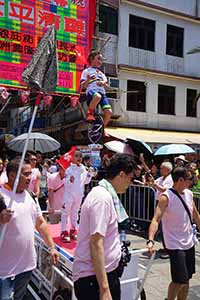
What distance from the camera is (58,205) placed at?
22.0 ft

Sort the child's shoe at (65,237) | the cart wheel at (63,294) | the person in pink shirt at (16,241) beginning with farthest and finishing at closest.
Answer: the child's shoe at (65,237) < the cart wheel at (63,294) < the person in pink shirt at (16,241)

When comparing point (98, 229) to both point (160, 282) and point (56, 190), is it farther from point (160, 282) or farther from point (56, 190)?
point (56, 190)

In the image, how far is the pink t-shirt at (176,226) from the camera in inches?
156

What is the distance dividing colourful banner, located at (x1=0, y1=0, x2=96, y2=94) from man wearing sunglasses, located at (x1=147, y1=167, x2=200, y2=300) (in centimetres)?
544

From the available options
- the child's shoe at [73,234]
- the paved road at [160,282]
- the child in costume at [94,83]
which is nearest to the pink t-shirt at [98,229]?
the paved road at [160,282]

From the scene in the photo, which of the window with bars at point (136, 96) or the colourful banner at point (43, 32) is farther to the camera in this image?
the window with bars at point (136, 96)

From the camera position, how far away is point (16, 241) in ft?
10.1

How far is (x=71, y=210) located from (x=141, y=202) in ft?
12.8

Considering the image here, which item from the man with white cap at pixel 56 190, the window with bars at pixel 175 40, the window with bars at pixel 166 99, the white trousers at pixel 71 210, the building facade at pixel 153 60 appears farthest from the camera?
the window with bars at pixel 175 40

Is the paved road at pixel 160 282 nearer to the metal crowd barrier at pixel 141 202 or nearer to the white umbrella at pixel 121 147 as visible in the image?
the metal crowd barrier at pixel 141 202

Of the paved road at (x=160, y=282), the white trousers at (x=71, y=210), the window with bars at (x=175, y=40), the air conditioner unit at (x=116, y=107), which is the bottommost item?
the paved road at (x=160, y=282)

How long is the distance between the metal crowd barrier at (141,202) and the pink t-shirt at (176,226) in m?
4.48

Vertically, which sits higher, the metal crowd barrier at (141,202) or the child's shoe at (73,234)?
the child's shoe at (73,234)

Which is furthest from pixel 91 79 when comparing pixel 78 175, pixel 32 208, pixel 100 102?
pixel 32 208
